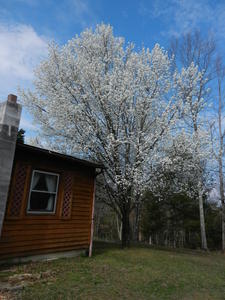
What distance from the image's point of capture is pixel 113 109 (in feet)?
30.3

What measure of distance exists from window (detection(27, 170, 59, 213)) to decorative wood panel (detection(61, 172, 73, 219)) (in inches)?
11.9

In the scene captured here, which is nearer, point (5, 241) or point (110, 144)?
point (5, 241)

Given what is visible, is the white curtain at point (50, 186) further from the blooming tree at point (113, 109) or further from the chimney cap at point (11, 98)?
the blooming tree at point (113, 109)

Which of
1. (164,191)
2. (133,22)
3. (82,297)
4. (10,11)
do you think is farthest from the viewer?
(133,22)

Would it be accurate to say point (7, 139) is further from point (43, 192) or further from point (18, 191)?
point (43, 192)

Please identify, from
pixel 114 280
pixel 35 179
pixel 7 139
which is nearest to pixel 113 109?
pixel 35 179

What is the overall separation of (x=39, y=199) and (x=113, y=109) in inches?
201

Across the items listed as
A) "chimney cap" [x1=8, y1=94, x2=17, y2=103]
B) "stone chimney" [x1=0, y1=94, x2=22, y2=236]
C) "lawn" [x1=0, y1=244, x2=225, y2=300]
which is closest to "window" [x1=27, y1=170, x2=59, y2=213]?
"stone chimney" [x1=0, y1=94, x2=22, y2=236]

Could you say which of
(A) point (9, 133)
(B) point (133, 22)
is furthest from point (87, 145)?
(B) point (133, 22)

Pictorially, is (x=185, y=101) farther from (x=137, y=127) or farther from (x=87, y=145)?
(x=87, y=145)

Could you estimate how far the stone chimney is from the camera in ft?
15.1

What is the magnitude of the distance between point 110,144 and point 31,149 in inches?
143

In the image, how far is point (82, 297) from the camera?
357 centimetres

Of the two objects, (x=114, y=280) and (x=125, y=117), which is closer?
(x=114, y=280)
